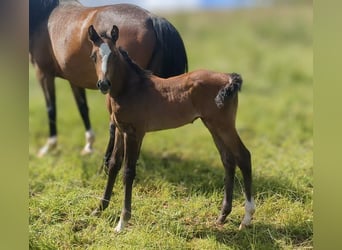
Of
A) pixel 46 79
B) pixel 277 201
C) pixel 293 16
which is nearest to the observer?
pixel 277 201

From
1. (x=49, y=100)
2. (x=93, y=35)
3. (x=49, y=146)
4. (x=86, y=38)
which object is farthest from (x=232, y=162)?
(x=49, y=146)

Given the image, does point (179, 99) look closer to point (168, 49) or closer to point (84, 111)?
point (168, 49)

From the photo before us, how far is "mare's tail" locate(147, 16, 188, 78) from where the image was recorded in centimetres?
304

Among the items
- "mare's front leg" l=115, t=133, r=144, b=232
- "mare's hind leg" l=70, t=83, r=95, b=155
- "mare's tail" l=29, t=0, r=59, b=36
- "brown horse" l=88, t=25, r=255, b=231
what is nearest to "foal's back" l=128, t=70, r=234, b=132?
"brown horse" l=88, t=25, r=255, b=231

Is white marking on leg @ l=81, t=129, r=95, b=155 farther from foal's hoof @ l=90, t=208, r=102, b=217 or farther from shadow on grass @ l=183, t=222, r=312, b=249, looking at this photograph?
shadow on grass @ l=183, t=222, r=312, b=249

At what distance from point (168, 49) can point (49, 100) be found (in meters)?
1.72

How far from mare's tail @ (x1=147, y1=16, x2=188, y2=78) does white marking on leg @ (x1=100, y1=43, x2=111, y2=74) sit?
579 mm

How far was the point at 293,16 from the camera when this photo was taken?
29.2 feet

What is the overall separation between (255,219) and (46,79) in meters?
2.10

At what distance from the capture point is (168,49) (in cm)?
306

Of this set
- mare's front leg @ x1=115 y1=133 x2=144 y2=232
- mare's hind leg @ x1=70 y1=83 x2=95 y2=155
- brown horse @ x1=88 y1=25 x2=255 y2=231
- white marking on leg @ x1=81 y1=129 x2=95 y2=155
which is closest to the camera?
brown horse @ x1=88 y1=25 x2=255 y2=231

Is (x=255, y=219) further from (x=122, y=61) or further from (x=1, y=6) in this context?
(x=1, y=6)

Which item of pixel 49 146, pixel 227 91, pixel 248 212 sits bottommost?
pixel 49 146

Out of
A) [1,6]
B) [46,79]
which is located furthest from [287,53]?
[1,6]
